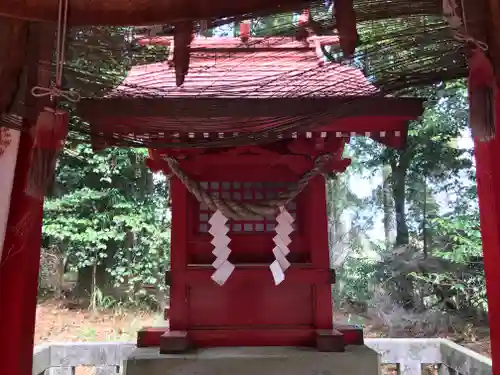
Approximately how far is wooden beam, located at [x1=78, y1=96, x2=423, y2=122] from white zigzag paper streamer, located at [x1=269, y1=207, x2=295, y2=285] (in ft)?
5.71

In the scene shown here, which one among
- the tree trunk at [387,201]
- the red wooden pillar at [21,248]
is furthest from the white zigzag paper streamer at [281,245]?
the tree trunk at [387,201]

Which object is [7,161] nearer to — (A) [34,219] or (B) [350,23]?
(A) [34,219]

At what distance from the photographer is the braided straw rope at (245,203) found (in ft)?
13.1

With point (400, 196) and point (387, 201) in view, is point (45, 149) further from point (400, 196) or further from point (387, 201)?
point (387, 201)

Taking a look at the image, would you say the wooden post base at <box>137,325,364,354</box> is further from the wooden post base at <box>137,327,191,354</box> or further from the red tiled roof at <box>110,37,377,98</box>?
the red tiled roof at <box>110,37,377,98</box>

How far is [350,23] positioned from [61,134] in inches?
43.3

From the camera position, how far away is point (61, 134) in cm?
160

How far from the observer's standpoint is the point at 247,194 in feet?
14.3

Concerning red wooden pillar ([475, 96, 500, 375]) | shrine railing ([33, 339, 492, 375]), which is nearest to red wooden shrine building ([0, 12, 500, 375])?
red wooden pillar ([475, 96, 500, 375])

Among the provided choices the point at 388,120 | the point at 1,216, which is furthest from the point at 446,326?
the point at 1,216

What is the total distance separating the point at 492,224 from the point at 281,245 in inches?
98.1

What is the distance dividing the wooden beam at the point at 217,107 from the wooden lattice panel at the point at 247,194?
1.67 m

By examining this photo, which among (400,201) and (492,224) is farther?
(400,201)

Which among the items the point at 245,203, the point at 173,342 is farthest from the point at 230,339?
the point at 245,203
